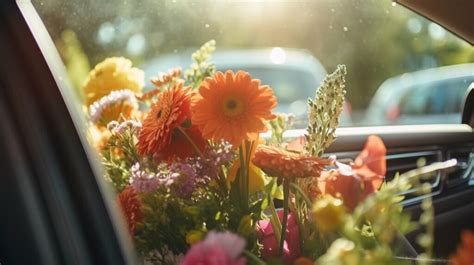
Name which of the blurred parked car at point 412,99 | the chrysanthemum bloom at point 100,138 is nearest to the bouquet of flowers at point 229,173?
the chrysanthemum bloom at point 100,138

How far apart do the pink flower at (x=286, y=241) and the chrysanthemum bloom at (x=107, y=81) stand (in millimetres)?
871

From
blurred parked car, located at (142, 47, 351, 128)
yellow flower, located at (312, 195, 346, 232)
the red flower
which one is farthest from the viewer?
blurred parked car, located at (142, 47, 351, 128)

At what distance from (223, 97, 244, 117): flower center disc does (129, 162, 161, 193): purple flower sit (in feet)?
0.62

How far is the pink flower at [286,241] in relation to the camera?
160 cm

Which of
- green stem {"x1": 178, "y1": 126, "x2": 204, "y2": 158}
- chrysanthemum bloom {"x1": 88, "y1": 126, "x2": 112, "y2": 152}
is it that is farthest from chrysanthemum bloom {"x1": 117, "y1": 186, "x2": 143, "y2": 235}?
chrysanthemum bloom {"x1": 88, "y1": 126, "x2": 112, "y2": 152}

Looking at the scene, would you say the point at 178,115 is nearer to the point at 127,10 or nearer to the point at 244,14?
the point at 127,10

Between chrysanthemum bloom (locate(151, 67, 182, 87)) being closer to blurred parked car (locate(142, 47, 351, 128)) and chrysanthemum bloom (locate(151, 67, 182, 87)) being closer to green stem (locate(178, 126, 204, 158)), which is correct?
green stem (locate(178, 126, 204, 158))

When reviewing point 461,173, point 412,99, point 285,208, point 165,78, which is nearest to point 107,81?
point 165,78

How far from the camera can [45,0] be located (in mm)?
2285

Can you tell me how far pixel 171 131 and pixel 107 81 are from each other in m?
0.77

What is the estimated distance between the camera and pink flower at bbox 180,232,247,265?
106cm

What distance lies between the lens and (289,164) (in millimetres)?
1533

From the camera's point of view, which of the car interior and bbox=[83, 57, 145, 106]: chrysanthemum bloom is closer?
the car interior

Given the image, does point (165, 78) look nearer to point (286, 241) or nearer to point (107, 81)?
point (107, 81)
